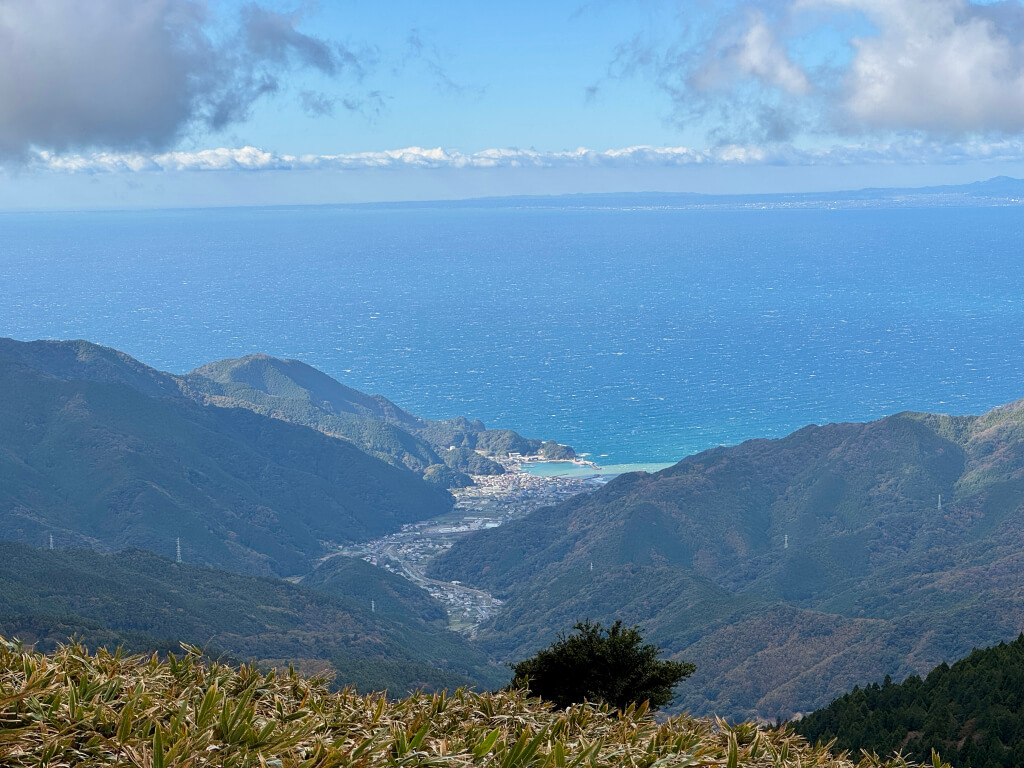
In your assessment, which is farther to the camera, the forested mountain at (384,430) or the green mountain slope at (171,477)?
the forested mountain at (384,430)

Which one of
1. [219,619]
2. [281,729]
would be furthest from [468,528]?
[281,729]

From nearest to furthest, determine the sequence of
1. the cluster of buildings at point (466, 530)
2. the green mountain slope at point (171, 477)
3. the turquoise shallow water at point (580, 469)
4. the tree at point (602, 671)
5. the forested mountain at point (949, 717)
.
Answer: the tree at point (602, 671) → the forested mountain at point (949, 717) → the cluster of buildings at point (466, 530) → the green mountain slope at point (171, 477) → the turquoise shallow water at point (580, 469)

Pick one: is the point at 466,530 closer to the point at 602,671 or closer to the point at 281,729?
the point at 602,671

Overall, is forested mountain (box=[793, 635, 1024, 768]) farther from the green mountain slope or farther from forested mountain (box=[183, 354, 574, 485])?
forested mountain (box=[183, 354, 574, 485])

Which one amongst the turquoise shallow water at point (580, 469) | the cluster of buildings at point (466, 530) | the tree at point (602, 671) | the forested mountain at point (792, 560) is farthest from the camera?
the turquoise shallow water at point (580, 469)

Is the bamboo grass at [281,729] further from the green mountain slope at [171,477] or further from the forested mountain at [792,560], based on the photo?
the green mountain slope at [171,477]

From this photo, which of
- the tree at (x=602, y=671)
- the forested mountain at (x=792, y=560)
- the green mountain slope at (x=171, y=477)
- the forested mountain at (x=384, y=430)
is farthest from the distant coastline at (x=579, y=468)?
the tree at (x=602, y=671)
